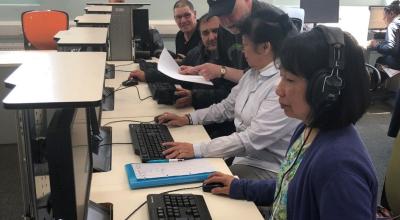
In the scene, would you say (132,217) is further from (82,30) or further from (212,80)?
(82,30)

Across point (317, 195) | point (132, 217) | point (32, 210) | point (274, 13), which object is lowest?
point (132, 217)

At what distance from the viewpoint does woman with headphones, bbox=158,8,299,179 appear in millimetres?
1682

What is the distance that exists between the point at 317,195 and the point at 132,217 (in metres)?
0.57

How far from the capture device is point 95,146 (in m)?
1.73

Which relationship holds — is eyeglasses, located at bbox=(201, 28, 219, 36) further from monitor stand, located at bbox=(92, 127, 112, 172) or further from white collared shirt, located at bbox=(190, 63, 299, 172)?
monitor stand, located at bbox=(92, 127, 112, 172)

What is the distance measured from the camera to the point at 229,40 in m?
2.47

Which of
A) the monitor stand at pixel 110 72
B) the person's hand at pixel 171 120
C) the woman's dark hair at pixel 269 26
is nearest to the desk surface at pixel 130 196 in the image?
the person's hand at pixel 171 120

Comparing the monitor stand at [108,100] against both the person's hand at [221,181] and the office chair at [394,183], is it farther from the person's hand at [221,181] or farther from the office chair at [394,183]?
the office chair at [394,183]

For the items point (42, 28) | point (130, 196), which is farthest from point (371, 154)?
point (42, 28)

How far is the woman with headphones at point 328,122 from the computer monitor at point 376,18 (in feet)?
16.8

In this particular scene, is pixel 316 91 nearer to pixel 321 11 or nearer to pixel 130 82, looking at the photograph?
pixel 130 82

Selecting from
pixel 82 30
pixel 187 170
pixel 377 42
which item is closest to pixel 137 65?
pixel 82 30

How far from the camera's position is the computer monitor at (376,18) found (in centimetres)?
563

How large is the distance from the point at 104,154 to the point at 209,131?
2.58ft
